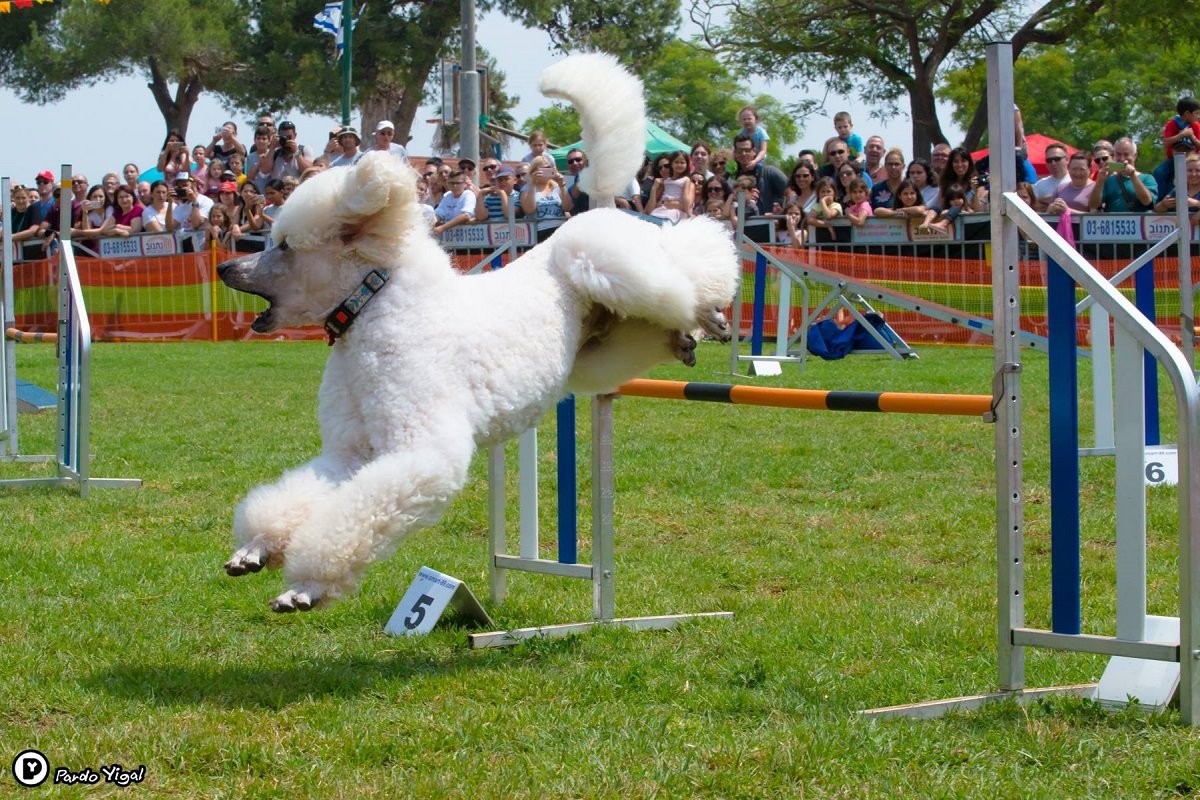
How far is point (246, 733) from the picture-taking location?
12.6ft

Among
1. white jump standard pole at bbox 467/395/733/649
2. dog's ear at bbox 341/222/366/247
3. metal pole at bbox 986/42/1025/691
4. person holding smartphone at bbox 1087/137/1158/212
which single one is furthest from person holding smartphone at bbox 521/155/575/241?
metal pole at bbox 986/42/1025/691

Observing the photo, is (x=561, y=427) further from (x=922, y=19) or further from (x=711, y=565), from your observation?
(x=922, y=19)

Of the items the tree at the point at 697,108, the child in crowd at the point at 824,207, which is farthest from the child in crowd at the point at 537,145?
the tree at the point at 697,108

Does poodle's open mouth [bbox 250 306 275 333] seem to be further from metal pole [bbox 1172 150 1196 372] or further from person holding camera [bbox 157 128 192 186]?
person holding camera [bbox 157 128 192 186]

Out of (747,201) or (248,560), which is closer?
(248,560)

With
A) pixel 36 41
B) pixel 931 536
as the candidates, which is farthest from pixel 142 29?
pixel 931 536

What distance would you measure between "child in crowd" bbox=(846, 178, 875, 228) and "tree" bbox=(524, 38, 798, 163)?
41.3 meters

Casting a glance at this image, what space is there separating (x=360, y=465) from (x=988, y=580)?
9.96 ft

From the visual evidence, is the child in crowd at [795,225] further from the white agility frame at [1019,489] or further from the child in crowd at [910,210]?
the white agility frame at [1019,489]

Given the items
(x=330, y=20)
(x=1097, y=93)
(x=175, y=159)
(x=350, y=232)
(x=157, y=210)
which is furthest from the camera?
(x=1097, y=93)

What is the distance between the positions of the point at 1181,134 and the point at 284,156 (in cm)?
1125

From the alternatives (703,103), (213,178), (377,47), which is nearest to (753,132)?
(213,178)

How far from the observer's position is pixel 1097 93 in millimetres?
56812

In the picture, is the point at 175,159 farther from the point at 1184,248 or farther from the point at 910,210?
the point at 1184,248
